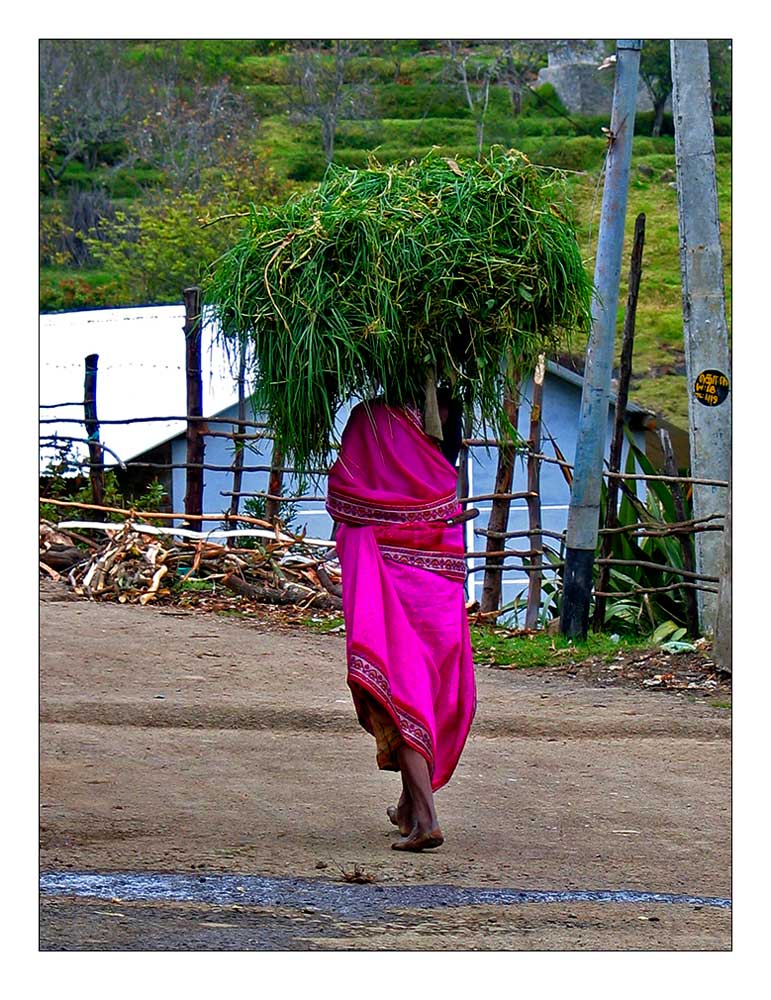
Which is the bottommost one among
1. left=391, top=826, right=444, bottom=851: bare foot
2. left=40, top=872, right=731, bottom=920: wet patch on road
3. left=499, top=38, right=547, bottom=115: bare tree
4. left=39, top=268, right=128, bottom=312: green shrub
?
left=40, top=872, right=731, bottom=920: wet patch on road

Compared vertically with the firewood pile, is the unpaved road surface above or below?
below

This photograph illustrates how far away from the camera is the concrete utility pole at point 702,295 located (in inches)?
217

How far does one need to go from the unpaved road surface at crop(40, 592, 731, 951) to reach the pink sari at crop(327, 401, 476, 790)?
0.36 m

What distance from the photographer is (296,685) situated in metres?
5.37

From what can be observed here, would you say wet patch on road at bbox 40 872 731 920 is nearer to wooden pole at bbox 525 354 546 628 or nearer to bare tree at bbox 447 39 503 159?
wooden pole at bbox 525 354 546 628

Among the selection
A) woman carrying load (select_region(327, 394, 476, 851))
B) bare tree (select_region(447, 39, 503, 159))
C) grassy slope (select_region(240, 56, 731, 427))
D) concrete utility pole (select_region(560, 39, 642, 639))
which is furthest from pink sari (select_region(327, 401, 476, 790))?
bare tree (select_region(447, 39, 503, 159))

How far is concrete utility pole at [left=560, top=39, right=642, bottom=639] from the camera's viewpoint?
552cm

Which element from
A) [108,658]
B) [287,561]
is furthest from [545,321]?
[287,561]

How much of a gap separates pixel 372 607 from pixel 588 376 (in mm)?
3135

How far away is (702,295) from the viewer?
573 centimetres

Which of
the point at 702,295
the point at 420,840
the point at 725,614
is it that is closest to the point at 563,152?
the point at 702,295

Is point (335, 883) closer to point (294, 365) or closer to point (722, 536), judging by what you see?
point (294, 365)

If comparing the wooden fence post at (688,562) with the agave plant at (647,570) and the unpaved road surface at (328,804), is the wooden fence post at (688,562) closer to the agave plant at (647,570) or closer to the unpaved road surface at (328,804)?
the agave plant at (647,570)

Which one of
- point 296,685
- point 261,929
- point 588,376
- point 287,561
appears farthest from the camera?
point 287,561
